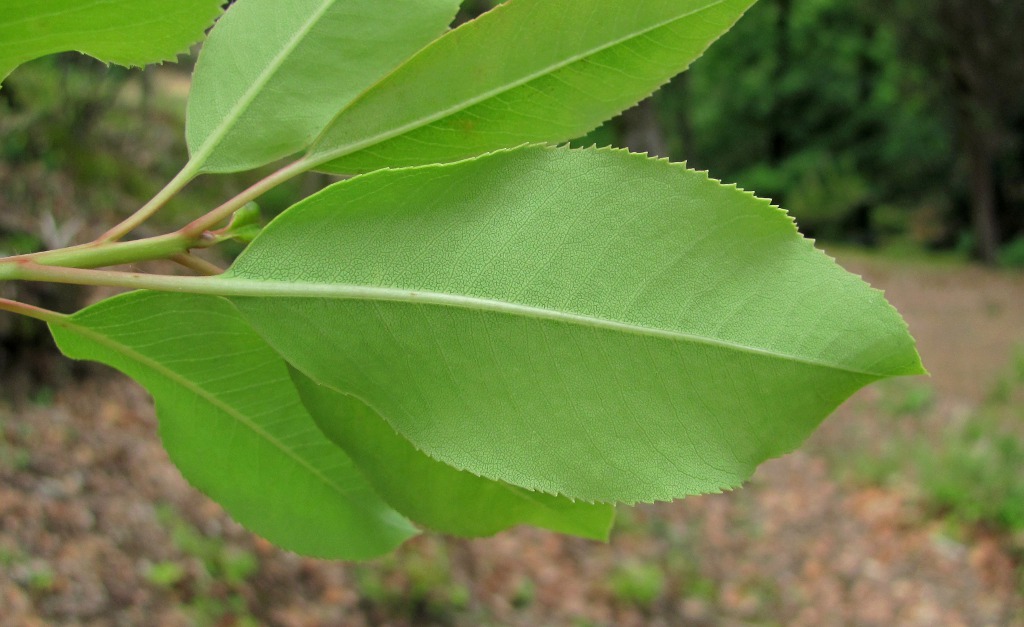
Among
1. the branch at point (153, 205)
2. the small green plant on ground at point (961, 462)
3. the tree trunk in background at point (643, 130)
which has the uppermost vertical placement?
the branch at point (153, 205)

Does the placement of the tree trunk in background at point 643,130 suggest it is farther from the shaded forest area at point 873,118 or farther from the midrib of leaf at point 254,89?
the midrib of leaf at point 254,89

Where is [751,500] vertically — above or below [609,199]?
below

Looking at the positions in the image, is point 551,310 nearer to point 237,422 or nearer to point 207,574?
point 237,422

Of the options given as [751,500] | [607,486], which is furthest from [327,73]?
[751,500]

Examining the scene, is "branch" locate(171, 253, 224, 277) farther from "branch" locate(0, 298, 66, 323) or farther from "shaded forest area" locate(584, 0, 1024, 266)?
"shaded forest area" locate(584, 0, 1024, 266)

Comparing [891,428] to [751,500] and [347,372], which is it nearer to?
[751,500]

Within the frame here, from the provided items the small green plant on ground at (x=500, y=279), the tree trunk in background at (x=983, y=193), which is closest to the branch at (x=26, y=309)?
the small green plant on ground at (x=500, y=279)
